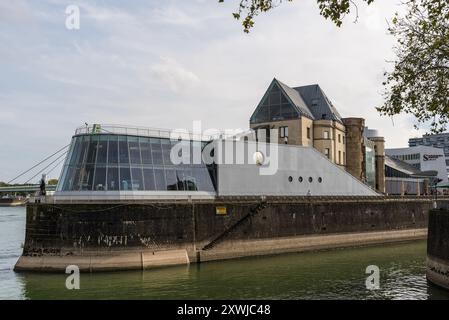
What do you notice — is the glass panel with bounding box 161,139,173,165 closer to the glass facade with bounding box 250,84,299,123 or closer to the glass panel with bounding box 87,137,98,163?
the glass panel with bounding box 87,137,98,163

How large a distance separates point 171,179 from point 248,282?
576 inches

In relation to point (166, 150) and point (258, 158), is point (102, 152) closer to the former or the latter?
point (166, 150)

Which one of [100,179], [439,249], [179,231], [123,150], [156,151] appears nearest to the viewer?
[439,249]

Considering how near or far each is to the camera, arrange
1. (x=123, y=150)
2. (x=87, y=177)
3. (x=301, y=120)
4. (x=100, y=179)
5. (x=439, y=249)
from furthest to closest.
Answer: (x=301, y=120) < (x=123, y=150) < (x=87, y=177) < (x=100, y=179) < (x=439, y=249)

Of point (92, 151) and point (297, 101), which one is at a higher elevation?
point (297, 101)

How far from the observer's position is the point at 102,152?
130ft

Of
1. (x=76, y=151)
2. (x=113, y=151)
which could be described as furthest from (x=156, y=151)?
(x=76, y=151)

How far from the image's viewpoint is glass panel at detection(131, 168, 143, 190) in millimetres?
39966

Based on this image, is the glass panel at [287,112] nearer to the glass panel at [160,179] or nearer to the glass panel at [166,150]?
the glass panel at [166,150]

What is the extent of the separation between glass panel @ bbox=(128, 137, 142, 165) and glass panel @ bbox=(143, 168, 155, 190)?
95 cm

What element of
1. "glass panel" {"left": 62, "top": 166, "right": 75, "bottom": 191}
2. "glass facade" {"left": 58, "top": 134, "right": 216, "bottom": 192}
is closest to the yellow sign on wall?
"glass facade" {"left": 58, "top": 134, "right": 216, "bottom": 192}

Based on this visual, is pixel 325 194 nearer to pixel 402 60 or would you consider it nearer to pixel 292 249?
pixel 292 249
